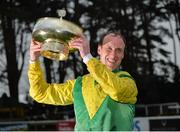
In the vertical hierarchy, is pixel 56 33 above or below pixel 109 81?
above

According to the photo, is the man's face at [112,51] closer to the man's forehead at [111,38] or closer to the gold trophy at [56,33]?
the man's forehead at [111,38]

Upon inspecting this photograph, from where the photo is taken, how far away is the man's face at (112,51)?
7.72 feet

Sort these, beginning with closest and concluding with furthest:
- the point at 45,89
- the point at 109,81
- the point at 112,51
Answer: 1. the point at 109,81
2. the point at 112,51
3. the point at 45,89

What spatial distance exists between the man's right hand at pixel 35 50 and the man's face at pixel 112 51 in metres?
0.30

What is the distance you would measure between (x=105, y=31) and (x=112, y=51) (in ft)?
47.6

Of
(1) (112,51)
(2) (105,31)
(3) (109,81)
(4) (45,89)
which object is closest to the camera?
(3) (109,81)

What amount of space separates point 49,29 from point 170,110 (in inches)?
423

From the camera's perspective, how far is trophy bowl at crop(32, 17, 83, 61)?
219cm

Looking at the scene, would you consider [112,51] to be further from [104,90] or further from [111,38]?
[104,90]

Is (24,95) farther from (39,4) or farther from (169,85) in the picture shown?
(169,85)

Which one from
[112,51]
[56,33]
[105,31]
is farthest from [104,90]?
[105,31]

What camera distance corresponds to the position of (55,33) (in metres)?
2.21

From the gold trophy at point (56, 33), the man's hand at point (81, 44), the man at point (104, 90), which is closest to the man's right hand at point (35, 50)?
the man at point (104, 90)

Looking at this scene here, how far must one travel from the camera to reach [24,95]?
1736 centimetres
